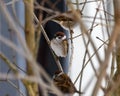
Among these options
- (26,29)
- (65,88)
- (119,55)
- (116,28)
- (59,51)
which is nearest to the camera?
(116,28)

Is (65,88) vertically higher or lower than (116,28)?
lower

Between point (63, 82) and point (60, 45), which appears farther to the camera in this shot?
point (60, 45)

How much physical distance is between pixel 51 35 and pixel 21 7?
1.27 feet

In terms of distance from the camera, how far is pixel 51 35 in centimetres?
294

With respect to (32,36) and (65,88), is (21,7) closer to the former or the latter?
(65,88)

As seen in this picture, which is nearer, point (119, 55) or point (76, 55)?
point (119, 55)

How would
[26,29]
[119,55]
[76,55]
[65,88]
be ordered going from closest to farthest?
[26,29], [119,55], [65,88], [76,55]

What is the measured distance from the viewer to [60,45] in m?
2.66

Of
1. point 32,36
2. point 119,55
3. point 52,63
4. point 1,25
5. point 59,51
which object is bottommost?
point 52,63

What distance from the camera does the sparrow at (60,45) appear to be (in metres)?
2.60

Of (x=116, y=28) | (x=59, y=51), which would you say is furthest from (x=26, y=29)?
(x=59, y=51)

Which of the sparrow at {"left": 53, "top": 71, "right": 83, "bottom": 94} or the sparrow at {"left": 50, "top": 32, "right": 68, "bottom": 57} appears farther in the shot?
the sparrow at {"left": 50, "top": 32, "right": 68, "bottom": 57}

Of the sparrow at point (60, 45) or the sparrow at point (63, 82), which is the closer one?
the sparrow at point (63, 82)

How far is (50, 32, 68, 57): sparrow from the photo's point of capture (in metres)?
2.60
